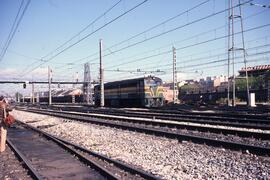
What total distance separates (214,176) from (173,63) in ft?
136

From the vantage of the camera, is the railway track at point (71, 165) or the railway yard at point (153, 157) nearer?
the railway yard at point (153, 157)

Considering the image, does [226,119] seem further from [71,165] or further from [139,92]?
[139,92]

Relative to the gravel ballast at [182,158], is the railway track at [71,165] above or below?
below

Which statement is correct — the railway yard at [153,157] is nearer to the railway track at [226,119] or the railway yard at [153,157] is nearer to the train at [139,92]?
the railway track at [226,119]

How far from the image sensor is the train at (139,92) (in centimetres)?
3819

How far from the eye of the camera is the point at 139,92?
38.6m

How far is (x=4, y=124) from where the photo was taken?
38.5 ft

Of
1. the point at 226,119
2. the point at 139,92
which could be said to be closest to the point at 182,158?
the point at 226,119

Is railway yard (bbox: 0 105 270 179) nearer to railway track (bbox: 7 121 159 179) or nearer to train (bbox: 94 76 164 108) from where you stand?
railway track (bbox: 7 121 159 179)

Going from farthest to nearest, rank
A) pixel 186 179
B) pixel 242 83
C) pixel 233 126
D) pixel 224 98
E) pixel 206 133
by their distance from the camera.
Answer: pixel 242 83
pixel 224 98
pixel 233 126
pixel 206 133
pixel 186 179

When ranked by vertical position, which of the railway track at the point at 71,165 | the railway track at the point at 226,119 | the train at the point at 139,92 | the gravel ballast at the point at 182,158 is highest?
the train at the point at 139,92

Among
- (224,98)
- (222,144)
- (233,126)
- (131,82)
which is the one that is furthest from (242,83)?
(222,144)

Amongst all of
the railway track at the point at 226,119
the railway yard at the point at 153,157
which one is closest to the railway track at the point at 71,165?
the railway yard at the point at 153,157

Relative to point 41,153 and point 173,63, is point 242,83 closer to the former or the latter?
point 173,63
